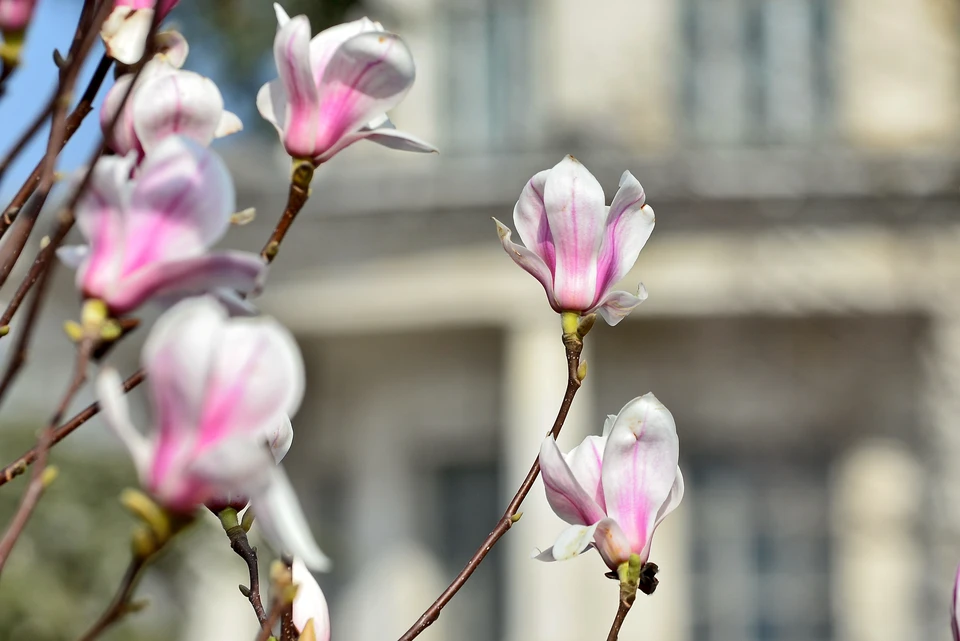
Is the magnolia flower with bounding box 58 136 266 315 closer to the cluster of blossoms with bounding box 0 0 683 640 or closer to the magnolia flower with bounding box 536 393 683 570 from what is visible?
the cluster of blossoms with bounding box 0 0 683 640

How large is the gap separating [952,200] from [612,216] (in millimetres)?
4540

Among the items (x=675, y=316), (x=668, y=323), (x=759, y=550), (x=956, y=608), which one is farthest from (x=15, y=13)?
(x=759, y=550)

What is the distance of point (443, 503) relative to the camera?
6.16 m

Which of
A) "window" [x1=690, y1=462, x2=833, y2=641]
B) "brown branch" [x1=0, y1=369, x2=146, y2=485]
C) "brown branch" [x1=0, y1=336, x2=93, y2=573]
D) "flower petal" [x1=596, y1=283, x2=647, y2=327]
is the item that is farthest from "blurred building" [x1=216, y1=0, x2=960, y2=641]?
"brown branch" [x1=0, y1=336, x2=93, y2=573]

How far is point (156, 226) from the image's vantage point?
17.4 inches

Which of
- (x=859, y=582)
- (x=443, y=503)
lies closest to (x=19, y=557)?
(x=443, y=503)

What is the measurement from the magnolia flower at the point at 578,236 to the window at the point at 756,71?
5.43 metres

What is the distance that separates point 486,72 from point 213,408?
19.3 feet

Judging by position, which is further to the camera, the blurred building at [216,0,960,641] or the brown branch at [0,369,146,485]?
the blurred building at [216,0,960,641]

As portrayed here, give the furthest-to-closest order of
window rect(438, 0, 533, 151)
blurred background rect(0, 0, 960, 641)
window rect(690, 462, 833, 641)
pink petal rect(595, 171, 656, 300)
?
window rect(438, 0, 533, 151)
window rect(690, 462, 833, 641)
blurred background rect(0, 0, 960, 641)
pink petal rect(595, 171, 656, 300)

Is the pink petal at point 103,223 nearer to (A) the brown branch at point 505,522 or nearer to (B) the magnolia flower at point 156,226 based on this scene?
(B) the magnolia flower at point 156,226

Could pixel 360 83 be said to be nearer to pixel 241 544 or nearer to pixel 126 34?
pixel 126 34

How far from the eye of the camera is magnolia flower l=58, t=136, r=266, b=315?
1.43ft

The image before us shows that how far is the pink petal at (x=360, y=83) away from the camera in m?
0.56
